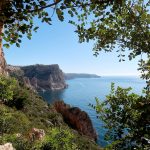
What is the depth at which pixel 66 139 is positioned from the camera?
31812mm

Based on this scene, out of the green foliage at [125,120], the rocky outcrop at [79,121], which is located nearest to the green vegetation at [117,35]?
the green foliage at [125,120]

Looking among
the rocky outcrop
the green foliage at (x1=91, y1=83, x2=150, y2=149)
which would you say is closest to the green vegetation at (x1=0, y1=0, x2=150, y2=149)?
the green foliage at (x1=91, y1=83, x2=150, y2=149)

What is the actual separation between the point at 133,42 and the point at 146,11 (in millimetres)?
832

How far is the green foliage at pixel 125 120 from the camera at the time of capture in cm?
588

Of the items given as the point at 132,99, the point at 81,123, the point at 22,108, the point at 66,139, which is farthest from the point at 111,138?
the point at 81,123

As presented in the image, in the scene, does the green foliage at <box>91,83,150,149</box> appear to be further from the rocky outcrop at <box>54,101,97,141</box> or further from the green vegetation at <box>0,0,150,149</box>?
the rocky outcrop at <box>54,101,97,141</box>

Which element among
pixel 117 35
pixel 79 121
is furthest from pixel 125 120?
pixel 79 121

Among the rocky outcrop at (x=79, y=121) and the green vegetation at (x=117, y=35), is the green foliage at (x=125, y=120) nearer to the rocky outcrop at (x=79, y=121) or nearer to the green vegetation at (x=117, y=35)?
the green vegetation at (x=117, y=35)

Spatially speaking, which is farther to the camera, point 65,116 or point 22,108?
point 65,116

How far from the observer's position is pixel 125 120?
7.24 m

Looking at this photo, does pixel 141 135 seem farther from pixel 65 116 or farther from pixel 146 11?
pixel 65 116

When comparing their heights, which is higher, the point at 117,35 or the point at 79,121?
Result: the point at 117,35

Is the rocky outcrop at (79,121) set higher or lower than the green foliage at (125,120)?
lower

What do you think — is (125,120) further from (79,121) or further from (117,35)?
(79,121)
